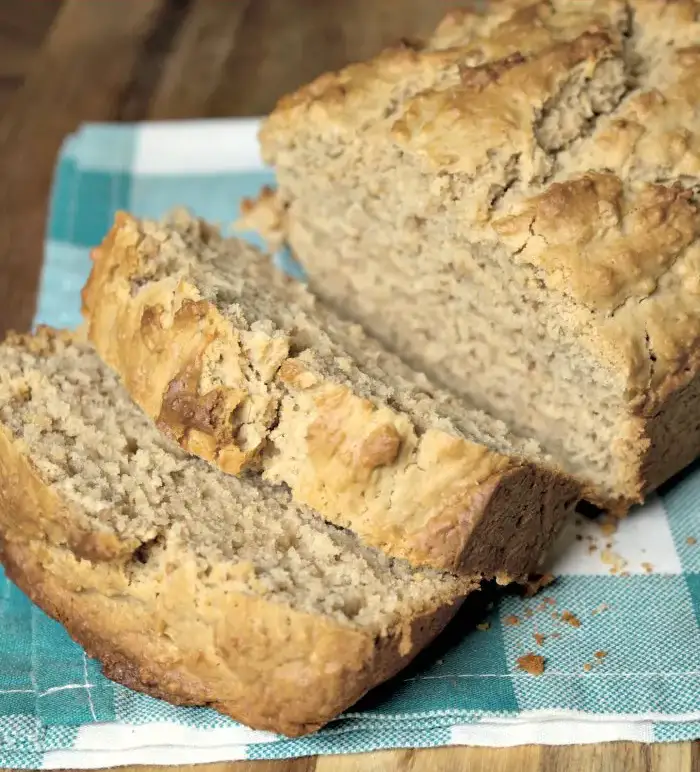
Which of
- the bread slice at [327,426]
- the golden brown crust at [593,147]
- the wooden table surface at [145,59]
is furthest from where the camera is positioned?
the wooden table surface at [145,59]

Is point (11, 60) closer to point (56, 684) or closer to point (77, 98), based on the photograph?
point (77, 98)

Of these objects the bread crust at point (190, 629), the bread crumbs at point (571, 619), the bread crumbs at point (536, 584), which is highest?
the bread crust at point (190, 629)

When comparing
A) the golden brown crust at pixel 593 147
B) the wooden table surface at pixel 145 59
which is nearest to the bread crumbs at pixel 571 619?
the golden brown crust at pixel 593 147

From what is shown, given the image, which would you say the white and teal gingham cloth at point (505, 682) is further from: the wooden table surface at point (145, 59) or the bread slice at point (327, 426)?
the wooden table surface at point (145, 59)

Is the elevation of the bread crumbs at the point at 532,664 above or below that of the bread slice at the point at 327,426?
below

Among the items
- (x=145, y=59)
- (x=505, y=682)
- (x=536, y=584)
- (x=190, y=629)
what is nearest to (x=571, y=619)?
(x=536, y=584)

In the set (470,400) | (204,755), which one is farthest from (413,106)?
(204,755)
